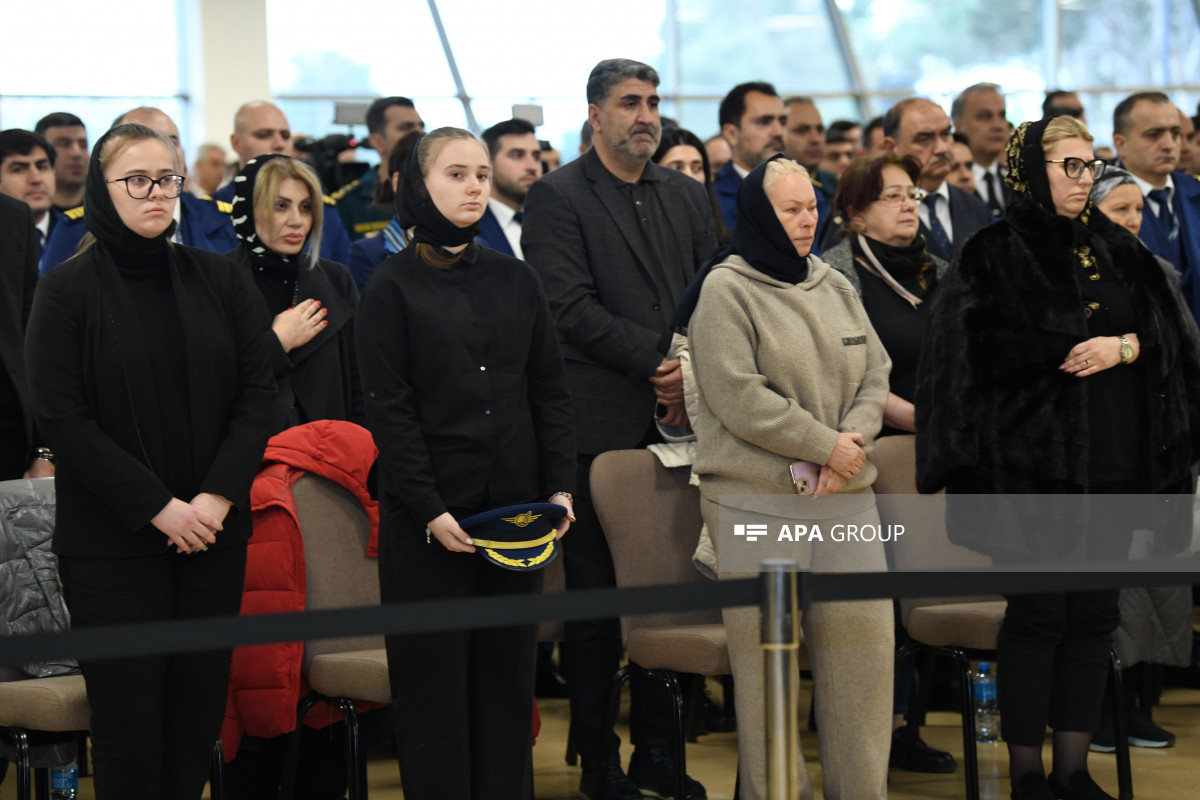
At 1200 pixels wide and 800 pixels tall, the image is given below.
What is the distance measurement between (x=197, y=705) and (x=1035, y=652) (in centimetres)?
189

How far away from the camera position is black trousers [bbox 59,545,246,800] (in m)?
2.62

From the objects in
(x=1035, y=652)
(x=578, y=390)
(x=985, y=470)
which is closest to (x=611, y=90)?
(x=578, y=390)

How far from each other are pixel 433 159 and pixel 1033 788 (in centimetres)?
199

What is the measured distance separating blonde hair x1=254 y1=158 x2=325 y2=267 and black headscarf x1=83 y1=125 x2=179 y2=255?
90 cm

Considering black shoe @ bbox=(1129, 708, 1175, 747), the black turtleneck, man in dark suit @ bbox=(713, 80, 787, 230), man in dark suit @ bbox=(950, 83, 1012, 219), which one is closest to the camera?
the black turtleneck

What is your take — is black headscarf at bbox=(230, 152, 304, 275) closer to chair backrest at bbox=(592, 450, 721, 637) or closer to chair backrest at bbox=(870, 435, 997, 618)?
chair backrest at bbox=(592, 450, 721, 637)

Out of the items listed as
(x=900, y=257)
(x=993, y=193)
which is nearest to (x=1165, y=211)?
(x=993, y=193)

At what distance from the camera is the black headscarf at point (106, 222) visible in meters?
2.70

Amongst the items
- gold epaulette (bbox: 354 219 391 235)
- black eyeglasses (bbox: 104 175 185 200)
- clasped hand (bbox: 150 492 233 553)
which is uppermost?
gold epaulette (bbox: 354 219 391 235)

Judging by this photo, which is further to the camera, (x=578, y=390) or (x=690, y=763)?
(x=690, y=763)

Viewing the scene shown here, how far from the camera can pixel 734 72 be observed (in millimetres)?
11367

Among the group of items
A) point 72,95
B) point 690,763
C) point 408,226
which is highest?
point 72,95

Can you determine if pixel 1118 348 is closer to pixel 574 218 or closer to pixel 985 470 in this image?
pixel 985 470

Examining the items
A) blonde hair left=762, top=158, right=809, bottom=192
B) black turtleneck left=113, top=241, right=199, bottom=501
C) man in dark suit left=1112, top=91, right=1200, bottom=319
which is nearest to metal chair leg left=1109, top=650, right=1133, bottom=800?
blonde hair left=762, top=158, right=809, bottom=192
